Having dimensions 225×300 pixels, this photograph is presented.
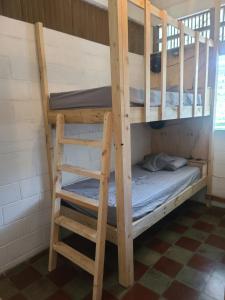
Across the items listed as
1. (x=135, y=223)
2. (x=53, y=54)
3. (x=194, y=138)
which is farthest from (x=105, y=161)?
(x=194, y=138)

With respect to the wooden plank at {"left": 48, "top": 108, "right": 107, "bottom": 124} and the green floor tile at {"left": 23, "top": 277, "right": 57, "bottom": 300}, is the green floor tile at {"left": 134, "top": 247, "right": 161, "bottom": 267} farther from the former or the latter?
the wooden plank at {"left": 48, "top": 108, "right": 107, "bottom": 124}

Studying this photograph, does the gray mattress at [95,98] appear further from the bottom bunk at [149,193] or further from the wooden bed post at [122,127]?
the bottom bunk at [149,193]

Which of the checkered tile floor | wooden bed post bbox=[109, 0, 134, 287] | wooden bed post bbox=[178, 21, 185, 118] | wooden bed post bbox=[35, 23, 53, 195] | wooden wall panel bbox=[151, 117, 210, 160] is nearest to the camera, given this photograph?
wooden bed post bbox=[109, 0, 134, 287]

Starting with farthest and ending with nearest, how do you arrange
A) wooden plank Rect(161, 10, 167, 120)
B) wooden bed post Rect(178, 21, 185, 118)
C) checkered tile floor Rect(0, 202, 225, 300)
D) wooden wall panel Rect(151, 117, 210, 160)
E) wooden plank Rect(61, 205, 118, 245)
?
wooden wall panel Rect(151, 117, 210, 160)
wooden bed post Rect(178, 21, 185, 118)
wooden plank Rect(161, 10, 167, 120)
wooden plank Rect(61, 205, 118, 245)
checkered tile floor Rect(0, 202, 225, 300)

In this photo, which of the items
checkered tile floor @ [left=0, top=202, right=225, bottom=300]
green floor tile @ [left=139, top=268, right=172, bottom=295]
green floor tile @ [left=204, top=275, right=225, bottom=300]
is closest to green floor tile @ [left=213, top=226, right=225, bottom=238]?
checkered tile floor @ [left=0, top=202, right=225, bottom=300]

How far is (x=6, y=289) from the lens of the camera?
180 cm

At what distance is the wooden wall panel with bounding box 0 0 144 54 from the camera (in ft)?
6.48

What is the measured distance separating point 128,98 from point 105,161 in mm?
486

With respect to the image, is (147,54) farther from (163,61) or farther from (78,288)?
(78,288)

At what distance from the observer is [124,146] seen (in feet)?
5.31

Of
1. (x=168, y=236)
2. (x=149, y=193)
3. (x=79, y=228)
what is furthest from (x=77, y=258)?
(x=168, y=236)

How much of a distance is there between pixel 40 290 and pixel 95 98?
160 centimetres

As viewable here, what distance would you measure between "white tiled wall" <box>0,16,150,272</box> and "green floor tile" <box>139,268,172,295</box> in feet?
3.57

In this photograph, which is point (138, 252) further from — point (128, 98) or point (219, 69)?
point (219, 69)
